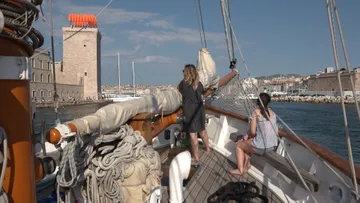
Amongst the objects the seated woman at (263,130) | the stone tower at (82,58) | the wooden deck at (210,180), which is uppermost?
the stone tower at (82,58)

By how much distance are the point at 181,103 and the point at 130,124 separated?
925 mm

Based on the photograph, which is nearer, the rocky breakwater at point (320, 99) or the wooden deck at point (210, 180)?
the wooden deck at point (210, 180)

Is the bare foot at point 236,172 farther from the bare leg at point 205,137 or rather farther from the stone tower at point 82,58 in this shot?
the stone tower at point 82,58

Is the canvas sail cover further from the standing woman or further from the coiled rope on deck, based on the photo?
the coiled rope on deck

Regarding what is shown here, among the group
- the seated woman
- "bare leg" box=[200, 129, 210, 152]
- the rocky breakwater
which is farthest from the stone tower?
the seated woman

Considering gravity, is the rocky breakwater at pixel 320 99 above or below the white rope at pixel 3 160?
below

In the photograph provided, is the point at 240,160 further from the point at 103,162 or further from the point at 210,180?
the point at 103,162

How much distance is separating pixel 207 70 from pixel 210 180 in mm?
1470

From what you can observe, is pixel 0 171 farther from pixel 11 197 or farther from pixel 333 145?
pixel 333 145

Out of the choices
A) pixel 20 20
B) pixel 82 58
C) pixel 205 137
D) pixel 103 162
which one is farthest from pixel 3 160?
pixel 82 58

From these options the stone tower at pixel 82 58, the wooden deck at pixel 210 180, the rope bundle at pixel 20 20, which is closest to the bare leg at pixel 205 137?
the wooden deck at pixel 210 180

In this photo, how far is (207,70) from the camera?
3641mm

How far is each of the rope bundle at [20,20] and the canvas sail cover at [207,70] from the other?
241 cm

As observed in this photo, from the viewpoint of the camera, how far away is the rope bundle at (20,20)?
1.04 metres
